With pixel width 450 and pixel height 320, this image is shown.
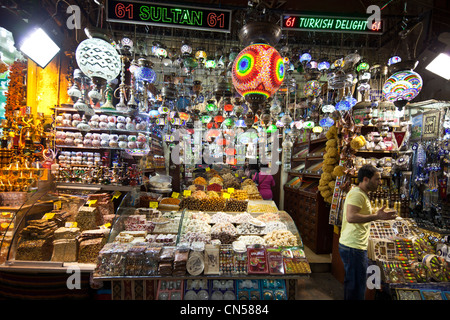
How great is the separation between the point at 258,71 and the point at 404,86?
2173 millimetres

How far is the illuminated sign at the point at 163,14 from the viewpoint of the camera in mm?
2547

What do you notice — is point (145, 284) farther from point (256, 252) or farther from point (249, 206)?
point (249, 206)

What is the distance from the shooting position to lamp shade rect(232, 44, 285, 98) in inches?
75.2

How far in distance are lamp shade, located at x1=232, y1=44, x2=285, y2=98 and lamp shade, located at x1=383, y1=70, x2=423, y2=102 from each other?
1.88 meters

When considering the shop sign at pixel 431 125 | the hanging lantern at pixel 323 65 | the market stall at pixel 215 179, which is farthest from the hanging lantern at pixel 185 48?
the shop sign at pixel 431 125

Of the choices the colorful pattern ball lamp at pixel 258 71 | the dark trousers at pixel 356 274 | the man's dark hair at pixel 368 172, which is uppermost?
the colorful pattern ball lamp at pixel 258 71

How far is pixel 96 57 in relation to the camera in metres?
2.14

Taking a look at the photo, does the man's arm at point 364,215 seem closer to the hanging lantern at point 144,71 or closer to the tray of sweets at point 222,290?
the tray of sweets at point 222,290

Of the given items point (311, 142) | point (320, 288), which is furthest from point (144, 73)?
point (311, 142)

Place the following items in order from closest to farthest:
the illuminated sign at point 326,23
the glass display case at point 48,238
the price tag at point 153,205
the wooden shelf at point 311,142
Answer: the glass display case at point 48,238 → the illuminated sign at point 326,23 → the price tag at point 153,205 → the wooden shelf at point 311,142
